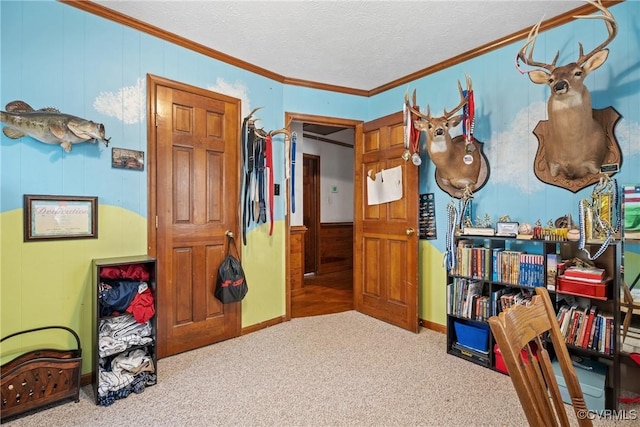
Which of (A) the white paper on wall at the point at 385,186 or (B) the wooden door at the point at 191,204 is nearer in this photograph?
(B) the wooden door at the point at 191,204

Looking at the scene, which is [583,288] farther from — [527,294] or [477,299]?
[477,299]

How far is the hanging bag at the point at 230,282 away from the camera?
2.80 meters

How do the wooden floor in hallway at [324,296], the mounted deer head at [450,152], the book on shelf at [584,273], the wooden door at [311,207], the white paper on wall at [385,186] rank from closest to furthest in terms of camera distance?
the book on shelf at [584,273], the mounted deer head at [450,152], the white paper on wall at [385,186], the wooden floor in hallway at [324,296], the wooden door at [311,207]

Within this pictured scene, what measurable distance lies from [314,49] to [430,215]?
191cm

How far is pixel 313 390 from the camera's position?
2.13 meters

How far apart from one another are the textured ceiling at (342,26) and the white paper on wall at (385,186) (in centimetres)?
106

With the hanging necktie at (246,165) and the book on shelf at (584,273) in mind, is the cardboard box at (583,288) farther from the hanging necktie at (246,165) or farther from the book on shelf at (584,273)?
the hanging necktie at (246,165)


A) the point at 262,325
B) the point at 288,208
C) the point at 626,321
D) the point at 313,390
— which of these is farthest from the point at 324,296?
the point at 626,321

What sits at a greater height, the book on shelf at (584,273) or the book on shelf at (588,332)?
the book on shelf at (584,273)

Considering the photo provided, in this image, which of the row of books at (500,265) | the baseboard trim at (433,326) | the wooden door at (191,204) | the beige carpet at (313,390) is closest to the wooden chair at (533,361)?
the beige carpet at (313,390)

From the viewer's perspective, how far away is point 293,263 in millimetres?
4648

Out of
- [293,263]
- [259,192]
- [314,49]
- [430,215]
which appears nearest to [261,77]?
[314,49]

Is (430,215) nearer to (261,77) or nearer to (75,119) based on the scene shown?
(261,77)

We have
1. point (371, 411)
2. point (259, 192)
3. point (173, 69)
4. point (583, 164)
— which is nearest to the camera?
point (371, 411)
